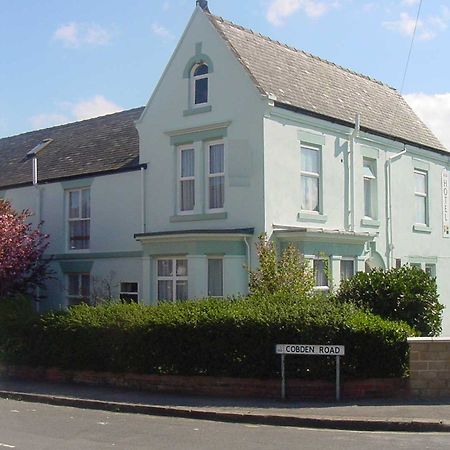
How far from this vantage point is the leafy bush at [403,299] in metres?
15.6

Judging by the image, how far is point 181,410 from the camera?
12.5 meters

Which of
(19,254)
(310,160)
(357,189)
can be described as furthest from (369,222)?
(19,254)

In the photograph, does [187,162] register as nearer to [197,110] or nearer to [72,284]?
[197,110]

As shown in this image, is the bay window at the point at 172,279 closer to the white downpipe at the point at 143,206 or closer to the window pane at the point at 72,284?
the white downpipe at the point at 143,206

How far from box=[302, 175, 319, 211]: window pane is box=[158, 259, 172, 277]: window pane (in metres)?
3.87

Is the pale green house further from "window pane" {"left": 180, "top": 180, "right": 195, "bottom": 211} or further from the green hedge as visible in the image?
the green hedge

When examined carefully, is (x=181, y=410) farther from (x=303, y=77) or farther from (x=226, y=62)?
(x=303, y=77)

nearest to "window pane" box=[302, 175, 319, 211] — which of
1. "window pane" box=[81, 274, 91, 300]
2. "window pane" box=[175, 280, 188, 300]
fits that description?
"window pane" box=[175, 280, 188, 300]

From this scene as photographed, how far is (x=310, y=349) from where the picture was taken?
42.6ft

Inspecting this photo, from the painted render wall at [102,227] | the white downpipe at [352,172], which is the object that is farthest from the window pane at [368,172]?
the painted render wall at [102,227]

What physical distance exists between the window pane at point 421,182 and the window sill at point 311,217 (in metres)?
5.50

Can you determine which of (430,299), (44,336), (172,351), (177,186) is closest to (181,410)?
(172,351)

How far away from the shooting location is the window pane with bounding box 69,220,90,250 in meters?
23.6

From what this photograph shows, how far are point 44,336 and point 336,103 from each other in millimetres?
11118
